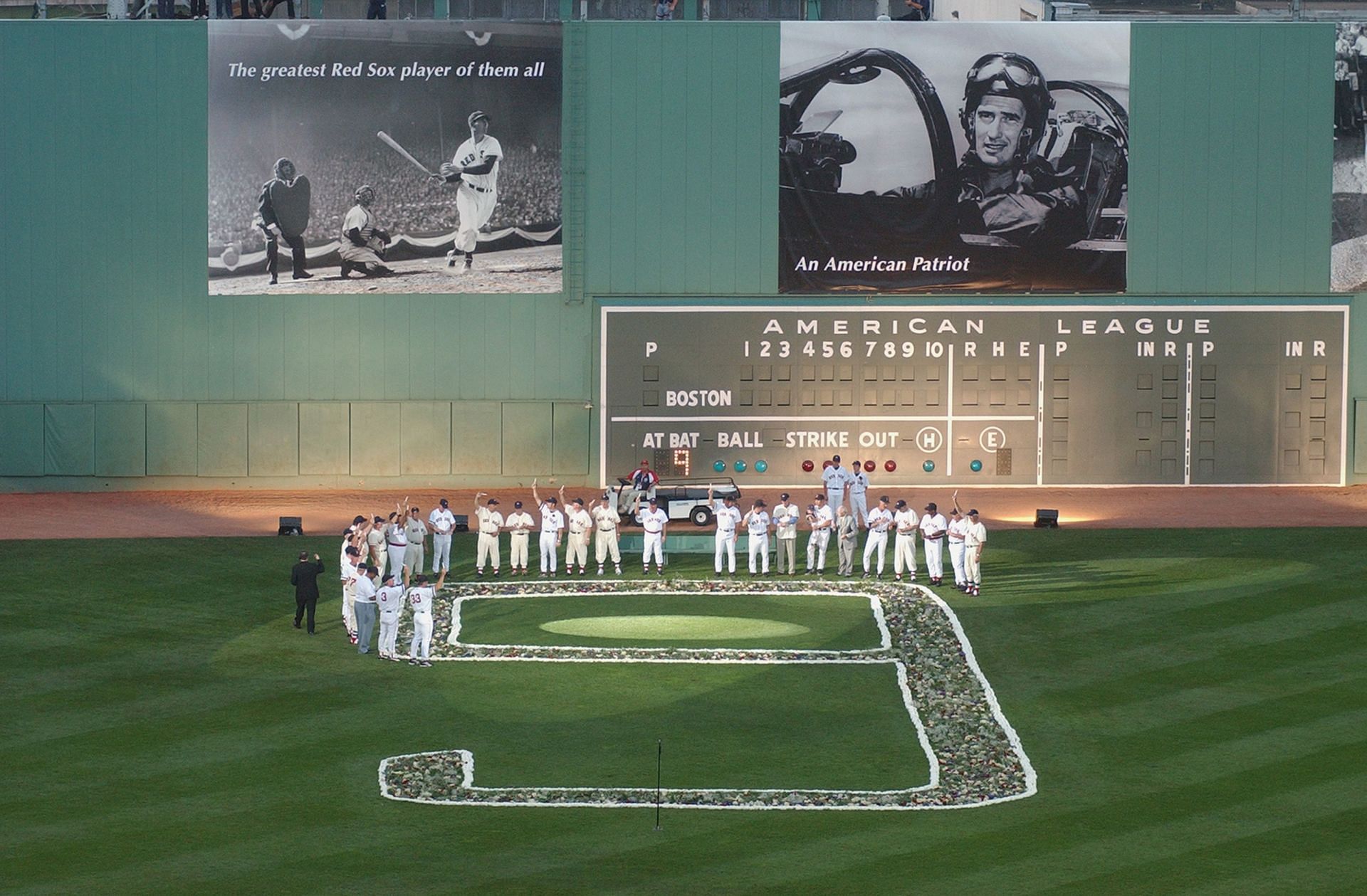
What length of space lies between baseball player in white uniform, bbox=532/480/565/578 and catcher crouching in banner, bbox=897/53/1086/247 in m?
15.0

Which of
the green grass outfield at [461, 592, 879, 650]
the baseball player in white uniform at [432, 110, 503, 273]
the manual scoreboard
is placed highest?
the baseball player in white uniform at [432, 110, 503, 273]

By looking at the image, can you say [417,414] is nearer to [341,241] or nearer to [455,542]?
[341,241]

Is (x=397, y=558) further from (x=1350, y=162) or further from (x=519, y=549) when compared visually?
(x=1350, y=162)

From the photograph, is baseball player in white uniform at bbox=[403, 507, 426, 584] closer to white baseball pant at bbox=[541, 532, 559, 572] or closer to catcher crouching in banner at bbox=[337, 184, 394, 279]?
white baseball pant at bbox=[541, 532, 559, 572]

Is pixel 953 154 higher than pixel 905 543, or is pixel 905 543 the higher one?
pixel 953 154

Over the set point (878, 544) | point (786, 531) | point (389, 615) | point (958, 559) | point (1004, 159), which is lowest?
point (389, 615)

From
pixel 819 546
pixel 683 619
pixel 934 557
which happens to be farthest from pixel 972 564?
pixel 683 619

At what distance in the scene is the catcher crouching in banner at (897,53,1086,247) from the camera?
141 ft

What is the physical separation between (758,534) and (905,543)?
2.79 meters

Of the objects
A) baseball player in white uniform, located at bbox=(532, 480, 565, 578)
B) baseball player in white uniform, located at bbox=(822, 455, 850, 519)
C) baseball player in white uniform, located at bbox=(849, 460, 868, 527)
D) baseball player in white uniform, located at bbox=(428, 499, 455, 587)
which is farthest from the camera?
baseball player in white uniform, located at bbox=(849, 460, 868, 527)

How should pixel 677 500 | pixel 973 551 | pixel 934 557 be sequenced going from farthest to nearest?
1. pixel 677 500
2. pixel 934 557
3. pixel 973 551

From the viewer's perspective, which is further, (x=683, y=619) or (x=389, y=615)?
(x=683, y=619)

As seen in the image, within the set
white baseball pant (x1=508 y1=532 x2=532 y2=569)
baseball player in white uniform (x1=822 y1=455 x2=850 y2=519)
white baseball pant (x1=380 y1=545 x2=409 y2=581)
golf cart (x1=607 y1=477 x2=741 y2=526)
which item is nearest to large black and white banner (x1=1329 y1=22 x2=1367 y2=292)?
baseball player in white uniform (x1=822 y1=455 x2=850 y2=519)

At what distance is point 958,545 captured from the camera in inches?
1249
